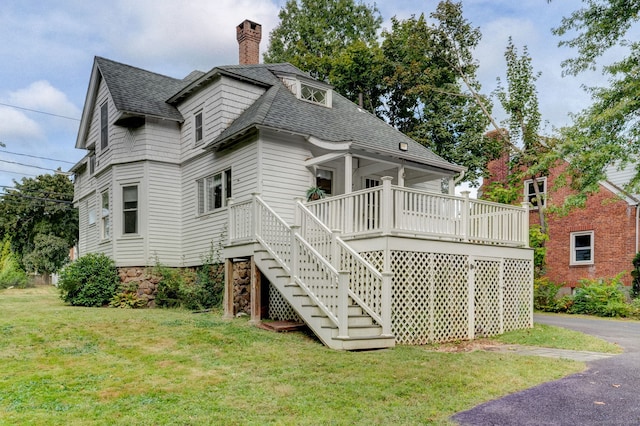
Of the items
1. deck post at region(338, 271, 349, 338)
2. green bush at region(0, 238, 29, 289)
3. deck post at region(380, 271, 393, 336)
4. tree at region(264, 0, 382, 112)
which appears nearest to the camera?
deck post at region(338, 271, 349, 338)

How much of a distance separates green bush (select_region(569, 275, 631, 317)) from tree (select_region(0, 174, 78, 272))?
30.0 meters

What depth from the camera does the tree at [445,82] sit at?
23859 millimetres

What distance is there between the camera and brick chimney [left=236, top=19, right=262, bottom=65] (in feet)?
63.6

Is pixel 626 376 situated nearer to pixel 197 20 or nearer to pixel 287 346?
pixel 287 346

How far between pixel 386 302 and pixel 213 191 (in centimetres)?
781

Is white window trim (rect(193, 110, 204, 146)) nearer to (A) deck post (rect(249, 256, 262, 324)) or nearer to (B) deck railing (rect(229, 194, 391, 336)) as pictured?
(B) deck railing (rect(229, 194, 391, 336))

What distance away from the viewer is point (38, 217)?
113 feet

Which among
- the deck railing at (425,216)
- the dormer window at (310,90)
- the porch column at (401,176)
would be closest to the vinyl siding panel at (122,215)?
the dormer window at (310,90)

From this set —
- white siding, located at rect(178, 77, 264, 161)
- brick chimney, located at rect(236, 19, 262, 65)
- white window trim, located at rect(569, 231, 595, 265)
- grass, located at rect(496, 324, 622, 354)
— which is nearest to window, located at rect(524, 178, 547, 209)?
white window trim, located at rect(569, 231, 595, 265)

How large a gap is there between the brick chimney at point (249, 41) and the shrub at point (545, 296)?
13.5 metres

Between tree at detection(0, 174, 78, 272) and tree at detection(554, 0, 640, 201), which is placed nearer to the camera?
tree at detection(554, 0, 640, 201)

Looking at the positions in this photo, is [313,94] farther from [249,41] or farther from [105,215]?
[105,215]

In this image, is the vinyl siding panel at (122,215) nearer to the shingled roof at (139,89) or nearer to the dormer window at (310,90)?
the shingled roof at (139,89)

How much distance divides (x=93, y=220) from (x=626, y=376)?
61.3ft
